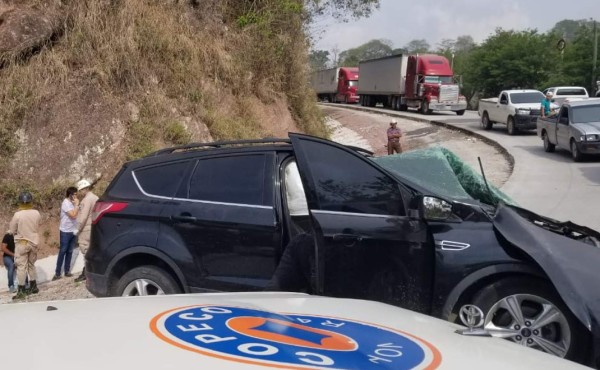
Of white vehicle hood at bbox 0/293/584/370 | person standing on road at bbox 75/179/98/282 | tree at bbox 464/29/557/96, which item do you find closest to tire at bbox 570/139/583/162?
person standing on road at bbox 75/179/98/282

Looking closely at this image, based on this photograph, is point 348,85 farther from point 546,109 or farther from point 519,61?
point 546,109

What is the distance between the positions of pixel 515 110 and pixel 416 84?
43.9 feet

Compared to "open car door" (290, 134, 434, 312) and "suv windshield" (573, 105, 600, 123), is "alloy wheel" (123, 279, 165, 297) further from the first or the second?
"suv windshield" (573, 105, 600, 123)

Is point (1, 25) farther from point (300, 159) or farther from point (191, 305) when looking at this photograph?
point (191, 305)

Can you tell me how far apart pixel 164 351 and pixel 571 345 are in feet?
11.3

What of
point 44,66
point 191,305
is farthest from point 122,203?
point 44,66

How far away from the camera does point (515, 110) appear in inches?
1070

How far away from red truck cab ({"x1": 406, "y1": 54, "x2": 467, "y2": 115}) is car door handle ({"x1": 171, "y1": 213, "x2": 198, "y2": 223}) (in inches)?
1327

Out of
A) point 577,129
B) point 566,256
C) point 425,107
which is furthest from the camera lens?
point 425,107

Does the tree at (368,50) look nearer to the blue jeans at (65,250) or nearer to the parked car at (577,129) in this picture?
the parked car at (577,129)

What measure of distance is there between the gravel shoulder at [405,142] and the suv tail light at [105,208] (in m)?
3.41

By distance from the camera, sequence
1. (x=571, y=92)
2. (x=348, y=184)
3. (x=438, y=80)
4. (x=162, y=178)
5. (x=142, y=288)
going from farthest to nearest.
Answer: (x=438, y=80) < (x=571, y=92) < (x=162, y=178) < (x=142, y=288) < (x=348, y=184)

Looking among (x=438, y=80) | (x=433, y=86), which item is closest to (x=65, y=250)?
(x=433, y=86)

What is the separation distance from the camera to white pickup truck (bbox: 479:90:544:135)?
2686 centimetres
